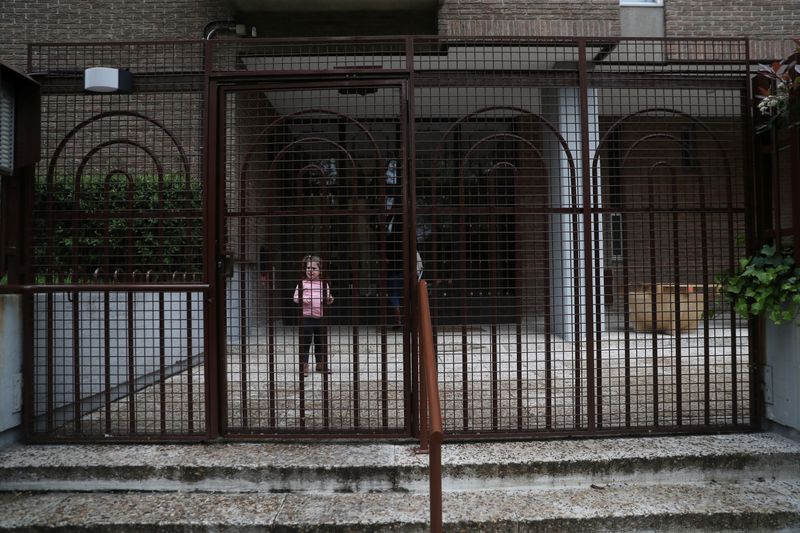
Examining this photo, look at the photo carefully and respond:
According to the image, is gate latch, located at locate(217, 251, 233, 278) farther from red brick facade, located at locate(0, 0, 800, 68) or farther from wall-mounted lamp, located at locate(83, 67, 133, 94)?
red brick facade, located at locate(0, 0, 800, 68)

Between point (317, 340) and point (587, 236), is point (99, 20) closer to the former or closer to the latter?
point (317, 340)

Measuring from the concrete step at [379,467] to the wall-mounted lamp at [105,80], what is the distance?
2643 millimetres

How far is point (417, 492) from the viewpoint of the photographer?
3705 millimetres

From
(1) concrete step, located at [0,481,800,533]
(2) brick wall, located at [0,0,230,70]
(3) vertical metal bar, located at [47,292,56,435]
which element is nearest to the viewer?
(1) concrete step, located at [0,481,800,533]

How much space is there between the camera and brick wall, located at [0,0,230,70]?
9.03 m

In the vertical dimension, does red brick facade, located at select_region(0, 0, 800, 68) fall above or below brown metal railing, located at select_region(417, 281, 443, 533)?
above

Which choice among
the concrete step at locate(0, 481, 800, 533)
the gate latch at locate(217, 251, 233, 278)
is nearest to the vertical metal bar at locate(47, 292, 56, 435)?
the concrete step at locate(0, 481, 800, 533)

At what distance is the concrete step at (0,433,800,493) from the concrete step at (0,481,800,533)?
0.07 meters

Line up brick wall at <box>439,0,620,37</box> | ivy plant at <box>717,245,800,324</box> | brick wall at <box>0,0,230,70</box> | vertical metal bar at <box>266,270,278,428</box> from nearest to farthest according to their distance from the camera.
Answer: ivy plant at <box>717,245,800,324</box>
vertical metal bar at <box>266,270,278,428</box>
brick wall at <box>439,0,620,37</box>
brick wall at <box>0,0,230,70</box>

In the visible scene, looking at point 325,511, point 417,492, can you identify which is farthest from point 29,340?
point 417,492

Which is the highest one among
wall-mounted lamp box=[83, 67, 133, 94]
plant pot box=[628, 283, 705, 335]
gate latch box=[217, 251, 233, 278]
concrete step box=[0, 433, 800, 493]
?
wall-mounted lamp box=[83, 67, 133, 94]

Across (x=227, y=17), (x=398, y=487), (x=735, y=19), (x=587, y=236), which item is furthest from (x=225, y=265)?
(x=735, y=19)

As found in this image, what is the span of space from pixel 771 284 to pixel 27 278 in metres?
5.44

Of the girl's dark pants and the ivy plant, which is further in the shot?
the girl's dark pants
